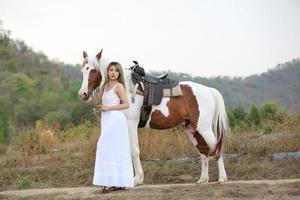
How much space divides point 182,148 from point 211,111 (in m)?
4.00

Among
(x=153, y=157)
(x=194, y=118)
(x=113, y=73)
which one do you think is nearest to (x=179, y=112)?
(x=194, y=118)

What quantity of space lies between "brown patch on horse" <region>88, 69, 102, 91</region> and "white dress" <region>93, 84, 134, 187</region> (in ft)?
1.96

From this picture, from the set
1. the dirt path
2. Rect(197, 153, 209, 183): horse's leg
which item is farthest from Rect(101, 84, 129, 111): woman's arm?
Rect(197, 153, 209, 183): horse's leg

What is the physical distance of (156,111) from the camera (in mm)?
8031

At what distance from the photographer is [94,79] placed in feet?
24.1

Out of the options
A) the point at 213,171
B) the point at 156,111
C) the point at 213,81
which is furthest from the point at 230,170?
the point at 213,81

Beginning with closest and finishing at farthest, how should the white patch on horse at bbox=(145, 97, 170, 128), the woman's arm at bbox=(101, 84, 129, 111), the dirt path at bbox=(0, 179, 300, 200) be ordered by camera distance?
the dirt path at bbox=(0, 179, 300, 200), the woman's arm at bbox=(101, 84, 129, 111), the white patch on horse at bbox=(145, 97, 170, 128)

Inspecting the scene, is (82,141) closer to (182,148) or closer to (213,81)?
(182,148)

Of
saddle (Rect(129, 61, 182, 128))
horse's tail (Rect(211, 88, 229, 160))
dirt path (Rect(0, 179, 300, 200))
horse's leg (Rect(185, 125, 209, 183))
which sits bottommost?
dirt path (Rect(0, 179, 300, 200))

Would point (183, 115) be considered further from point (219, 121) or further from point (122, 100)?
point (122, 100)

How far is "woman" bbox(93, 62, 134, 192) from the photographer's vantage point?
662 cm

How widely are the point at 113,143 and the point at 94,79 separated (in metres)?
1.15

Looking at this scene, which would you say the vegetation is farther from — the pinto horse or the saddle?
the saddle

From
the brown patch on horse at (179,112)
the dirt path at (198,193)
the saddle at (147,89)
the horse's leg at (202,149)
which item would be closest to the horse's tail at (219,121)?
the horse's leg at (202,149)
